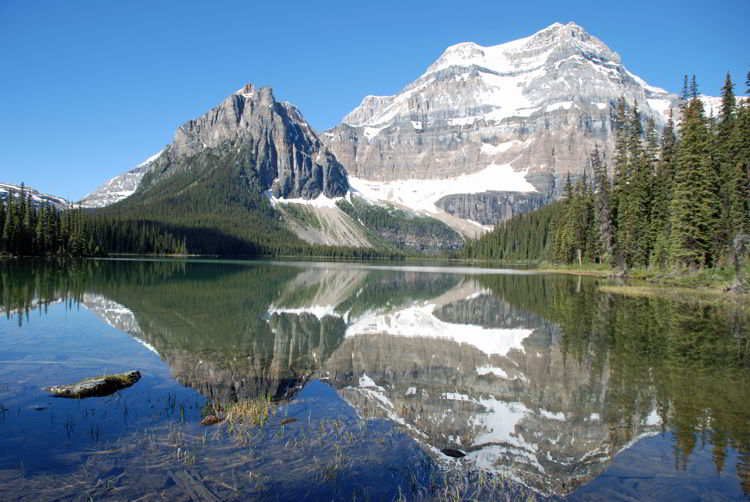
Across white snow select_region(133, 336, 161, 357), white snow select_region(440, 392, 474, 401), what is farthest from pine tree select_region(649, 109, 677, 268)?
white snow select_region(133, 336, 161, 357)

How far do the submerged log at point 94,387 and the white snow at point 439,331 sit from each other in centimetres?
1169

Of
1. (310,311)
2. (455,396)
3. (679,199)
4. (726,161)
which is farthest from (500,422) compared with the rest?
(726,161)

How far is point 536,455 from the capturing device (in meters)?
10.1

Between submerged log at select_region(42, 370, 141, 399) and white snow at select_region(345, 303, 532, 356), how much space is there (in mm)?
11686

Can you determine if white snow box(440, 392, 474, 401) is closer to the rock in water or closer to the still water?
the still water

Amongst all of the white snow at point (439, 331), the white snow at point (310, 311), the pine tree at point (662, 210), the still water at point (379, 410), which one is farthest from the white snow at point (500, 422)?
the pine tree at point (662, 210)

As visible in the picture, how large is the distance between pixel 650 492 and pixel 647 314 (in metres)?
23.3

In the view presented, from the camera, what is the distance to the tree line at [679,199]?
4872 cm

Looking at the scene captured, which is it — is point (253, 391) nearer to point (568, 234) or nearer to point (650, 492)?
point (650, 492)

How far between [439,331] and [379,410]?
13447 mm

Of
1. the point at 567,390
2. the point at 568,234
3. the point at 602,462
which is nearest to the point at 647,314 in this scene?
the point at 567,390

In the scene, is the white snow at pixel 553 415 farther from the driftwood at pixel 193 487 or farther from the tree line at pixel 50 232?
the tree line at pixel 50 232

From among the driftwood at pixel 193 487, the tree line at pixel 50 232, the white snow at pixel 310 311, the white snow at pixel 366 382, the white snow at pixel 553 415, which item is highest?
the tree line at pixel 50 232

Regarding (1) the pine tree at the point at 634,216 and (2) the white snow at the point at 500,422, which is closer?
(2) the white snow at the point at 500,422
